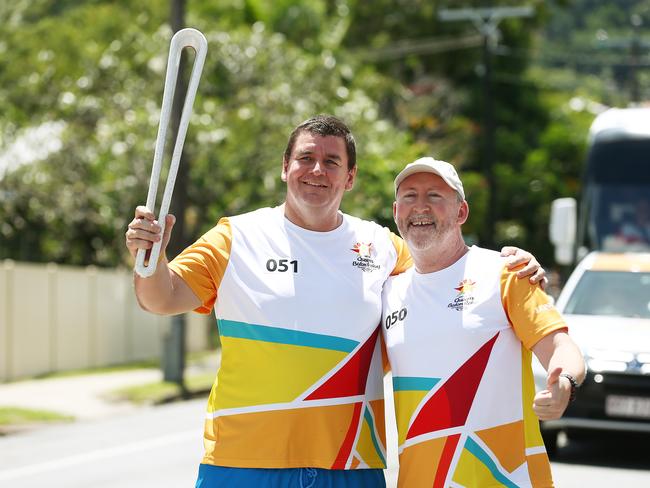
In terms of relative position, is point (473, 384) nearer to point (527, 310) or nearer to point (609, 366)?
point (527, 310)

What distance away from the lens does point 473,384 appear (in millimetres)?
4332

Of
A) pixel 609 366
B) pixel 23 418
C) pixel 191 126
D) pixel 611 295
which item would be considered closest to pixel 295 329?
pixel 609 366

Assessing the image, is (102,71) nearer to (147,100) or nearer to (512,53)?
(147,100)

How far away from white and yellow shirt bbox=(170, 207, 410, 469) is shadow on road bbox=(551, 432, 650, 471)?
21.6ft

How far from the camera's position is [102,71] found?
28359mm

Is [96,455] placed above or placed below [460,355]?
below

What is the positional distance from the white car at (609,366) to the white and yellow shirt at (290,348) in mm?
5658

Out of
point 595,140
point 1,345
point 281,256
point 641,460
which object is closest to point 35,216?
point 1,345

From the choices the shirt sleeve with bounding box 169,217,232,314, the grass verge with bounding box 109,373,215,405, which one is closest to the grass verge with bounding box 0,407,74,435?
the grass verge with bounding box 109,373,215,405

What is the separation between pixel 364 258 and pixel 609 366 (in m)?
6.19

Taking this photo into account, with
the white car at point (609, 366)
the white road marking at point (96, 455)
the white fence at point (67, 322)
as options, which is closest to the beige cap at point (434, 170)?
the white car at point (609, 366)

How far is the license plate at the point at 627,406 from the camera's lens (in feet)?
34.2

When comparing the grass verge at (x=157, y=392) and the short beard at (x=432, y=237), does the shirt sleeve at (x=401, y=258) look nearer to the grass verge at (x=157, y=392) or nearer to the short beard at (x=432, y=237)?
the short beard at (x=432, y=237)

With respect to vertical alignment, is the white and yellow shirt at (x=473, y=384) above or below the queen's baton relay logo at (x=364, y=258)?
below
